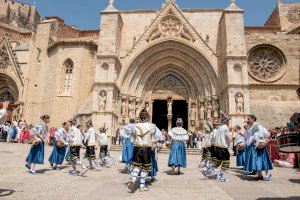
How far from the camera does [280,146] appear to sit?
169 inches

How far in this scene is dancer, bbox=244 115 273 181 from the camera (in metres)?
7.12

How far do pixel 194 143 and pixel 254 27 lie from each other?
575 inches

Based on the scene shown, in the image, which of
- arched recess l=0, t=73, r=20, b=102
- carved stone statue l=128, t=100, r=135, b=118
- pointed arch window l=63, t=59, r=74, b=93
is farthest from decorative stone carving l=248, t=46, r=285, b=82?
arched recess l=0, t=73, r=20, b=102

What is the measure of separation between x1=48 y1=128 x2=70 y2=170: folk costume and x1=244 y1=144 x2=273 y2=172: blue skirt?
5.39 meters

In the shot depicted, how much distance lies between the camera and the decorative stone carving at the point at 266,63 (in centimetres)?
2109

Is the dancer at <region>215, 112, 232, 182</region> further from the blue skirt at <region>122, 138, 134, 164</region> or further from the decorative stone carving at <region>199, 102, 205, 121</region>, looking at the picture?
the decorative stone carving at <region>199, 102, 205, 121</region>

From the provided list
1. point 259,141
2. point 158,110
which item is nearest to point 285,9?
point 158,110

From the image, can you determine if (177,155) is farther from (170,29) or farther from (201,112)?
(170,29)

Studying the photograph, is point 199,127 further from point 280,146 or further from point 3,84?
point 3,84

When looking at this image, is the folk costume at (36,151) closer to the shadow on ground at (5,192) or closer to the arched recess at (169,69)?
the shadow on ground at (5,192)

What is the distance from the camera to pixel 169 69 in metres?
21.2

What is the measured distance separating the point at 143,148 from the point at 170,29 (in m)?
15.9

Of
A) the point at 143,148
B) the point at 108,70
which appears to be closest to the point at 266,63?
the point at 108,70

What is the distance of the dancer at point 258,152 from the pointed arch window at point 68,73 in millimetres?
17846
